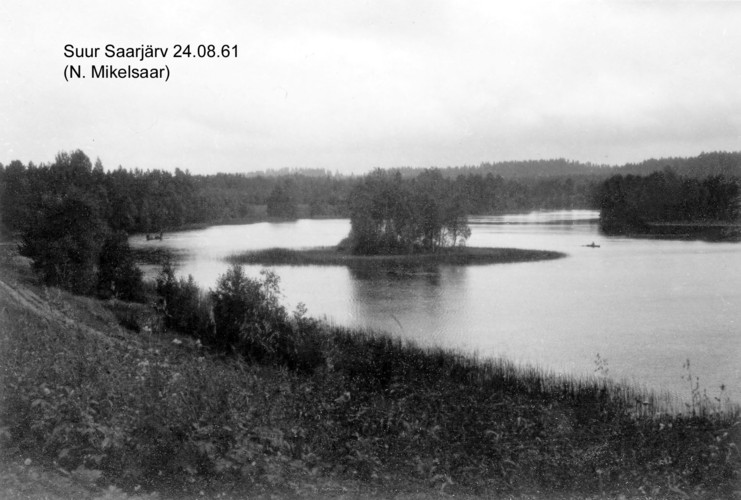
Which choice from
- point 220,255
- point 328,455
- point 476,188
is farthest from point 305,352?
point 476,188

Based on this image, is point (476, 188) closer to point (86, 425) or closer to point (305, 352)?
point (305, 352)

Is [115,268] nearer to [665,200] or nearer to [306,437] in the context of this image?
[306,437]

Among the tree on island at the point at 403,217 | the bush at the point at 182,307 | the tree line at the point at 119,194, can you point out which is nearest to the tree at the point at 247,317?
the bush at the point at 182,307

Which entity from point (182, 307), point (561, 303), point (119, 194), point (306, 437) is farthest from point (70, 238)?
point (561, 303)

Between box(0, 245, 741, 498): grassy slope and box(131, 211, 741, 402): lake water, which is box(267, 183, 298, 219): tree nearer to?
box(131, 211, 741, 402): lake water

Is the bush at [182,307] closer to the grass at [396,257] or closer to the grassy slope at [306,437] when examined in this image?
the grassy slope at [306,437]

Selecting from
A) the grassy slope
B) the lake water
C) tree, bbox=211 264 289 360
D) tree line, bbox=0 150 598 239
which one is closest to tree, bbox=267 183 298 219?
tree line, bbox=0 150 598 239
